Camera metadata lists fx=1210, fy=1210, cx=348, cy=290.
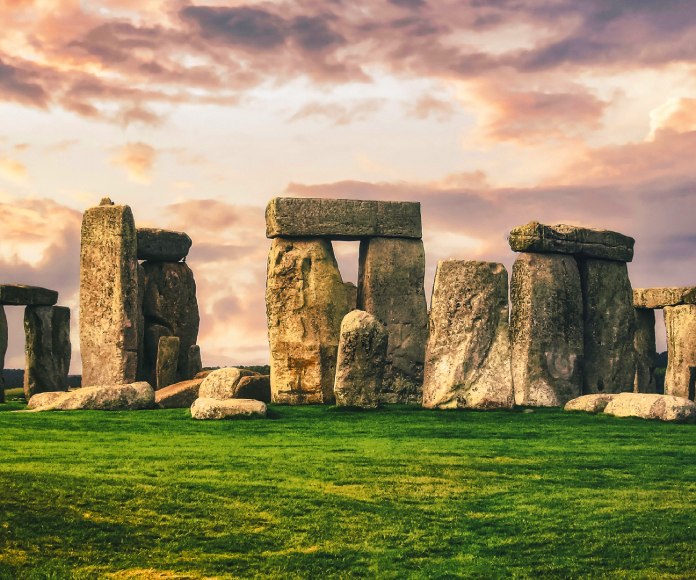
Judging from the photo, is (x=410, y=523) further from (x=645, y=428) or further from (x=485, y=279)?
(x=485, y=279)

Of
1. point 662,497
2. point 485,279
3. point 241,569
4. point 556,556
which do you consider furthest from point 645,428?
point 241,569

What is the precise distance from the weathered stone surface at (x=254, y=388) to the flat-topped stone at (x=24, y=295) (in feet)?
18.4

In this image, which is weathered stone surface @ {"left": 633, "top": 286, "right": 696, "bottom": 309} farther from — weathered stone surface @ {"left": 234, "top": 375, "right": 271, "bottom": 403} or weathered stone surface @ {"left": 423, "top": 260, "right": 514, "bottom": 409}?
weathered stone surface @ {"left": 234, "top": 375, "right": 271, "bottom": 403}

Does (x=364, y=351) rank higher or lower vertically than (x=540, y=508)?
higher

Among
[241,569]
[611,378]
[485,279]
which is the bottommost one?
[241,569]

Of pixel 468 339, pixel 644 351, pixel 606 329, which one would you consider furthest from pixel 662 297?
pixel 468 339

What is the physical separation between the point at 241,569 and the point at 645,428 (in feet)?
31.3

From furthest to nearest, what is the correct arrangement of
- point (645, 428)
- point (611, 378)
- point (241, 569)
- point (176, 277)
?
1. point (176, 277)
2. point (611, 378)
3. point (645, 428)
4. point (241, 569)

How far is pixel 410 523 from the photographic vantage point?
11250 mm

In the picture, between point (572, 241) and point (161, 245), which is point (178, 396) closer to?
point (161, 245)

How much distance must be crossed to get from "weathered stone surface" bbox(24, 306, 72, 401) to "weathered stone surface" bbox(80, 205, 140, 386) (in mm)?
2071

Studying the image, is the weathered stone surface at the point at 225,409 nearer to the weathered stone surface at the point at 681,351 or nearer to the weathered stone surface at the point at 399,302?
the weathered stone surface at the point at 399,302

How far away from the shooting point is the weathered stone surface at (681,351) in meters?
25.2

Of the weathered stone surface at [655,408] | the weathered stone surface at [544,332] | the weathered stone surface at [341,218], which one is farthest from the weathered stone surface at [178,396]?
the weathered stone surface at [655,408]
